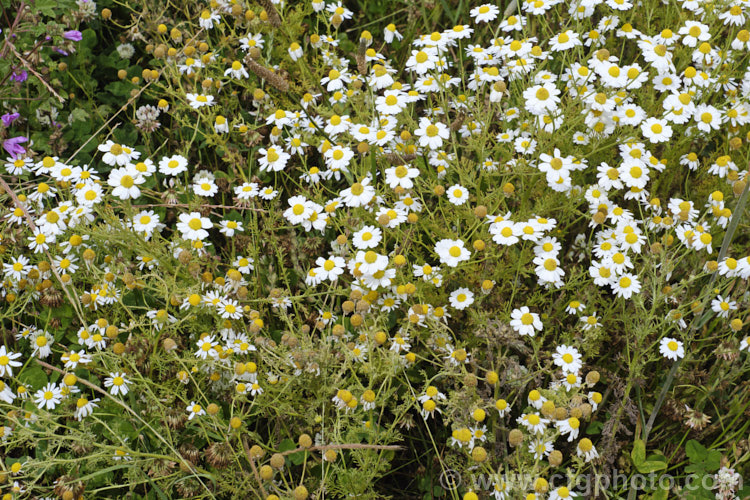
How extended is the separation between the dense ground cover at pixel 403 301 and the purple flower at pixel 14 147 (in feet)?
0.04

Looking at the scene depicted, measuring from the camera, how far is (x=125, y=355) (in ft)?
6.98

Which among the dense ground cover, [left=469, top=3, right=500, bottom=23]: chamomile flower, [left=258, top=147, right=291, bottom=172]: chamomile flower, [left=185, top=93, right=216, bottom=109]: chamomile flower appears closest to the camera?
the dense ground cover

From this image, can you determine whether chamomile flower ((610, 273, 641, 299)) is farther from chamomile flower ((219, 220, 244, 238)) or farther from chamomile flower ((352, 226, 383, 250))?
chamomile flower ((219, 220, 244, 238))

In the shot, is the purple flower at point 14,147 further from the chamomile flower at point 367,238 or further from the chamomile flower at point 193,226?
the chamomile flower at point 367,238

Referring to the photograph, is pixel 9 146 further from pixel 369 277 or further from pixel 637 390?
pixel 637 390

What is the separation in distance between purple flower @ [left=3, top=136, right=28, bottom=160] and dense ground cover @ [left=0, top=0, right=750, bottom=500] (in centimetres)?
1

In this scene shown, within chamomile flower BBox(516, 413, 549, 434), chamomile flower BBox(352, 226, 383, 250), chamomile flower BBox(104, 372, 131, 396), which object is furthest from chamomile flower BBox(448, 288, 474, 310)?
chamomile flower BBox(104, 372, 131, 396)

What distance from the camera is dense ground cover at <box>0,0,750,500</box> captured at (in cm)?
198

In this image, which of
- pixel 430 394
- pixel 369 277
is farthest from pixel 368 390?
pixel 369 277

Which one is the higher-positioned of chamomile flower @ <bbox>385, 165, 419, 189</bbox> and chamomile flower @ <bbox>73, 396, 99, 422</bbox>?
chamomile flower @ <bbox>385, 165, 419, 189</bbox>

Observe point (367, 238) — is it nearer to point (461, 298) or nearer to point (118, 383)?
point (461, 298)

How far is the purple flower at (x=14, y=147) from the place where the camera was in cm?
272

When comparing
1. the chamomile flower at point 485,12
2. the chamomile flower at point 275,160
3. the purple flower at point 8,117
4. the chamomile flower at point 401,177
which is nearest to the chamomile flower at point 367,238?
the chamomile flower at point 401,177

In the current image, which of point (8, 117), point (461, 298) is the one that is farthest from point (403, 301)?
point (8, 117)
